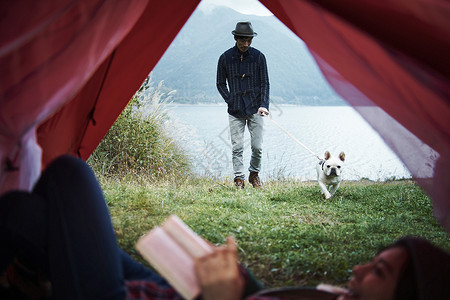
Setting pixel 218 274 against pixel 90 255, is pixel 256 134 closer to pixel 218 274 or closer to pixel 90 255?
pixel 90 255

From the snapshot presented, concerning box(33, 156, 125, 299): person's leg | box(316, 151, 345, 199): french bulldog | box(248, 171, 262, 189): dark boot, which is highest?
box(33, 156, 125, 299): person's leg

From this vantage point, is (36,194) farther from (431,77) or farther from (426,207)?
(426,207)

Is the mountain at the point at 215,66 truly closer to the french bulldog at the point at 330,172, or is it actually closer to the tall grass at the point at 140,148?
the tall grass at the point at 140,148

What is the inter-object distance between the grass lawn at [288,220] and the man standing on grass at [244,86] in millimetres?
766

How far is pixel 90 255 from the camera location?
59.8 inches

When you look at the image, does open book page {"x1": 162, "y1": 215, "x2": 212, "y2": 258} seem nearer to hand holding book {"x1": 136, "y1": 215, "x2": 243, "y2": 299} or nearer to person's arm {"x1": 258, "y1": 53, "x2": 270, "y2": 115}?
hand holding book {"x1": 136, "y1": 215, "x2": 243, "y2": 299}

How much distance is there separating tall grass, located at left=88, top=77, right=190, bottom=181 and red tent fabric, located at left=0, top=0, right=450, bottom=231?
13.1ft

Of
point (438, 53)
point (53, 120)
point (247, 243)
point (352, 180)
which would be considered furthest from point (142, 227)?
point (352, 180)

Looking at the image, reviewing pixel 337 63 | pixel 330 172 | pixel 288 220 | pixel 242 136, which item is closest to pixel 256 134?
pixel 242 136

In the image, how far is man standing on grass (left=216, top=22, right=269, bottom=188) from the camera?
539cm

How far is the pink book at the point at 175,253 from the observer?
1.29 m

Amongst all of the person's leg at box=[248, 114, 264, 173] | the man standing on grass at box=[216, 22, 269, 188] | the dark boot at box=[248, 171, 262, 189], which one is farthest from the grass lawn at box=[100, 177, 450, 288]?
the man standing on grass at box=[216, 22, 269, 188]

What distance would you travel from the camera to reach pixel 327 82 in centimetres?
226

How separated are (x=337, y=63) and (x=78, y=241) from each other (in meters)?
1.38
